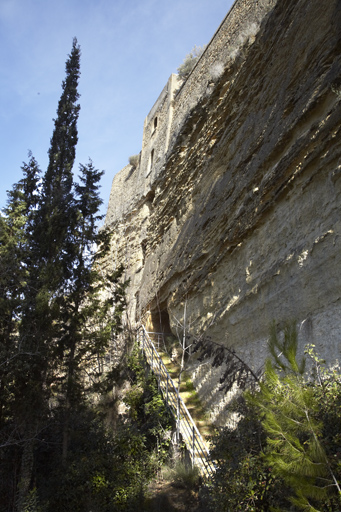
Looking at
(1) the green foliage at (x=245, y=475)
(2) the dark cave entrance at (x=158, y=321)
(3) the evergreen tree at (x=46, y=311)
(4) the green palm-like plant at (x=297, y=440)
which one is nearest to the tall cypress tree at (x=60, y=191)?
(3) the evergreen tree at (x=46, y=311)

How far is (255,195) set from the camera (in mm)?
8180

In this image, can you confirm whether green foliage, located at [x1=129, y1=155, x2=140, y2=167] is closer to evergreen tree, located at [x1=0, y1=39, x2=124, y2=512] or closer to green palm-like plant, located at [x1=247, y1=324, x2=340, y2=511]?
evergreen tree, located at [x1=0, y1=39, x2=124, y2=512]

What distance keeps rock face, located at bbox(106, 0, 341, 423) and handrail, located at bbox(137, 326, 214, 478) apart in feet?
2.30

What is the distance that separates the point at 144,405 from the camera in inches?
409

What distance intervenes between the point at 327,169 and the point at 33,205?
30.9ft

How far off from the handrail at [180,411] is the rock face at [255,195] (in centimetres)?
70

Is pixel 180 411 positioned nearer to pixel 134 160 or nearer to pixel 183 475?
pixel 183 475

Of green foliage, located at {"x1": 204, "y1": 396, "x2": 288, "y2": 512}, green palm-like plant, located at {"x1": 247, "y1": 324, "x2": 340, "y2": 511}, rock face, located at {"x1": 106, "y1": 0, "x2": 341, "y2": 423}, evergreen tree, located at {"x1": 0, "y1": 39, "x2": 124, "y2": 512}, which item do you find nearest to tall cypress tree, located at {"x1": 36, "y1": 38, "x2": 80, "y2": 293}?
evergreen tree, located at {"x1": 0, "y1": 39, "x2": 124, "y2": 512}

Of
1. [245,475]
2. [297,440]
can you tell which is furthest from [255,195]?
[297,440]

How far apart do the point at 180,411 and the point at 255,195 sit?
543 centimetres

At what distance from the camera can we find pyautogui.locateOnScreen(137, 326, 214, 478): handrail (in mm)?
7273

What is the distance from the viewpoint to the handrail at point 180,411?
7273mm

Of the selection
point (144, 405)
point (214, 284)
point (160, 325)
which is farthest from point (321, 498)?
point (160, 325)

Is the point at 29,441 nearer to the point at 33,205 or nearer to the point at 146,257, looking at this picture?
the point at 33,205
